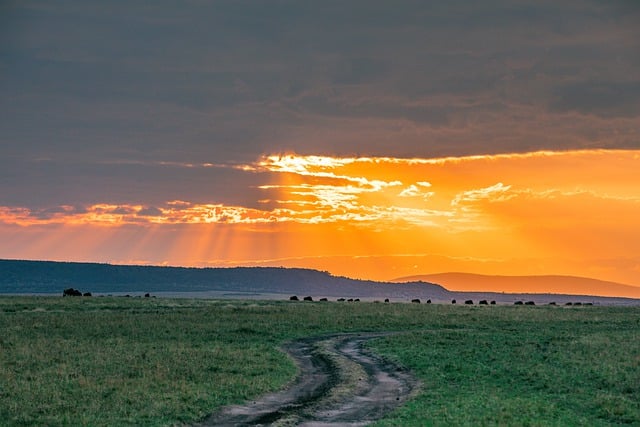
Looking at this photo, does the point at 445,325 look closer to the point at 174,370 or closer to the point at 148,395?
the point at 174,370

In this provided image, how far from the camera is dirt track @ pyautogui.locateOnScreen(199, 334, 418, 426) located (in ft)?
86.4

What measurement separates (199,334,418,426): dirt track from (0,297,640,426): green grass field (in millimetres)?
907

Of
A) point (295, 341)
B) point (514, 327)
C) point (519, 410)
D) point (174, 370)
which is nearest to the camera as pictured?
point (519, 410)

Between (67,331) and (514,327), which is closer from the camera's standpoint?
(67,331)

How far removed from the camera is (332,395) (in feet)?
102

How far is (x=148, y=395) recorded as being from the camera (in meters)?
29.6

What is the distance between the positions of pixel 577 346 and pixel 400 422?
90.1 ft

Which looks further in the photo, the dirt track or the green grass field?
the green grass field

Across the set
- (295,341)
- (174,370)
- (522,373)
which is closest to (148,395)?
(174,370)

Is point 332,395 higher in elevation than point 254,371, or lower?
lower

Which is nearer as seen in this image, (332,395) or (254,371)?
(332,395)

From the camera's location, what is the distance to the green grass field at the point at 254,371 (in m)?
26.9

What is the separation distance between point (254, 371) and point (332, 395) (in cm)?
714

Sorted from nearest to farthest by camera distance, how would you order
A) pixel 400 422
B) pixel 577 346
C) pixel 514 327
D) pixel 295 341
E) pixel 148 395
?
pixel 400 422, pixel 148 395, pixel 577 346, pixel 295 341, pixel 514 327
